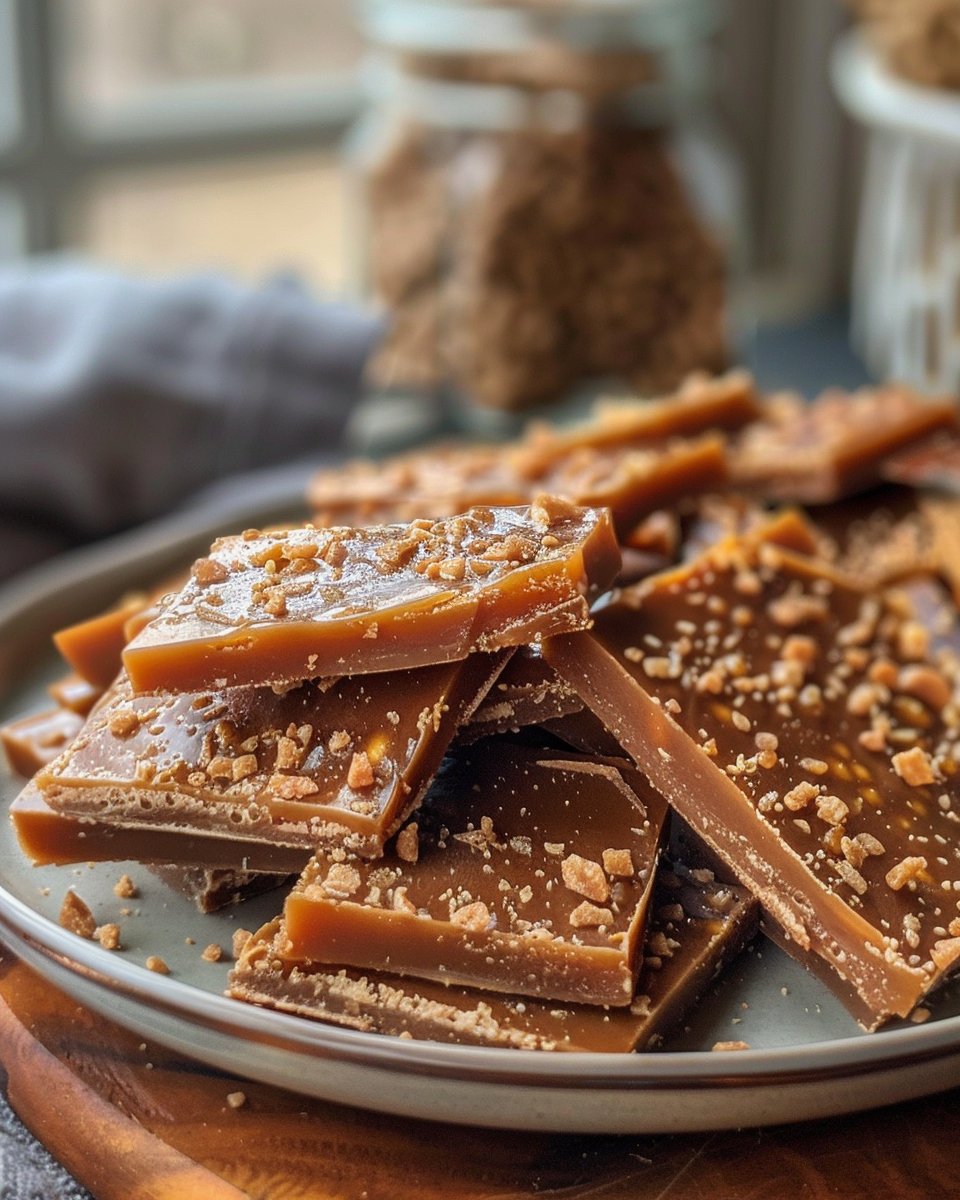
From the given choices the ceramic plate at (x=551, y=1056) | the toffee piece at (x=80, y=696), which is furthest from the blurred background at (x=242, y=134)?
the ceramic plate at (x=551, y=1056)

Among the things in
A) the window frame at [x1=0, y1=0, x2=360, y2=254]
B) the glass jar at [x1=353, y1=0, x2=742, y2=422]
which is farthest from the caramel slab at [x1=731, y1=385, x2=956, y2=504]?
the window frame at [x1=0, y1=0, x2=360, y2=254]

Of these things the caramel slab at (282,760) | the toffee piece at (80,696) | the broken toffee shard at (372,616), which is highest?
the broken toffee shard at (372,616)

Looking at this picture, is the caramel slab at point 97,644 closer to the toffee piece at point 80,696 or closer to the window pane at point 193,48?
the toffee piece at point 80,696

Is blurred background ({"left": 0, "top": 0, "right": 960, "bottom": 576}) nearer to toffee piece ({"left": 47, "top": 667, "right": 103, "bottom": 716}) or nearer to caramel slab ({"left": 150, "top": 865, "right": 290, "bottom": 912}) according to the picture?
toffee piece ({"left": 47, "top": 667, "right": 103, "bottom": 716})

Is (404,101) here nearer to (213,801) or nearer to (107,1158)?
(213,801)

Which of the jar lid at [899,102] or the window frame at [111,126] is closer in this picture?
the jar lid at [899,102]

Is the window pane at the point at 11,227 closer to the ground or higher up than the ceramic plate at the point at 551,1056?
closer to the ground
